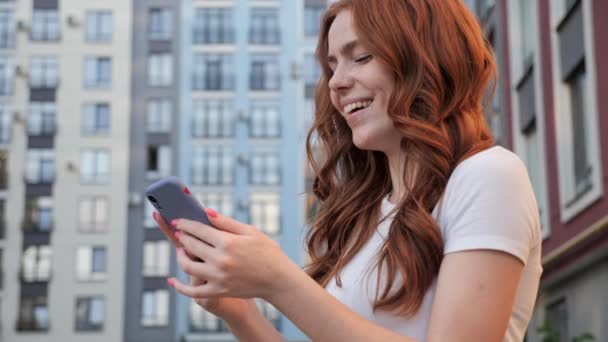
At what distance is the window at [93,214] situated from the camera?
4375 cm

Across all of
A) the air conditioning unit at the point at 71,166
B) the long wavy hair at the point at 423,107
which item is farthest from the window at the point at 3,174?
the long wavy hair at the point at 423,107

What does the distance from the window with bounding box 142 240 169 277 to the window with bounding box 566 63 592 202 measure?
3077 centimetres

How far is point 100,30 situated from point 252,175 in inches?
367

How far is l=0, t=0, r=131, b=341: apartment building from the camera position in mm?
42594

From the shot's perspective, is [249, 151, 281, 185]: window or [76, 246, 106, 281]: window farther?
[249, 151, 281, 185]: window

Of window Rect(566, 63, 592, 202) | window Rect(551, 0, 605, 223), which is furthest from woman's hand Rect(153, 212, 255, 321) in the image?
window Rect(566, 63, 592, 202)

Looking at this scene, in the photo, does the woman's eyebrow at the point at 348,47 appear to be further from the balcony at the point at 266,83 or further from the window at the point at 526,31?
the balcony at the point at 266,83

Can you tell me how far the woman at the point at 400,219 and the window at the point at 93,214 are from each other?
42449mm

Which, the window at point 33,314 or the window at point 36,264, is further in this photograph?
the window at point 36,264

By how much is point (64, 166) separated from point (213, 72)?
24.3ft

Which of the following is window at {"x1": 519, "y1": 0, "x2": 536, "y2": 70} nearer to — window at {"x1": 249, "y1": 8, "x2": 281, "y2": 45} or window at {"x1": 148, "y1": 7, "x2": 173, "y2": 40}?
window at {"x1": 249, "y1": 8, "x2": 281, "y2": 45}

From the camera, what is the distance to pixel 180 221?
1625mm

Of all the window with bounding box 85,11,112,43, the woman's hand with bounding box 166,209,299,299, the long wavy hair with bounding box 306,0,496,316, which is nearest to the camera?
the woman's hand with bounding box 166,209,299,299

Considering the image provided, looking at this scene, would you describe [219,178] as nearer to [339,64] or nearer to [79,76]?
[79,76]
